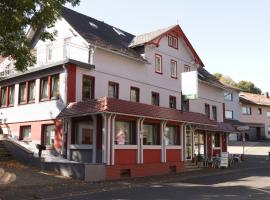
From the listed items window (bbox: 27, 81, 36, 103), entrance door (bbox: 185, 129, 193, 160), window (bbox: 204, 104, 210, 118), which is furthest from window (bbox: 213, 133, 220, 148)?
window (bbox: 27, 81, 36, 103)

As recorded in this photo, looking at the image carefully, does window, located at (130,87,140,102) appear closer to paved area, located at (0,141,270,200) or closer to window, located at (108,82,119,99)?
window, located at (108,82,119,99)

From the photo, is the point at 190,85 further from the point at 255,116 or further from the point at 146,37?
the point at 255,116

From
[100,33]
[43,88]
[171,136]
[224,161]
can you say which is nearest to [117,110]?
[43,88]

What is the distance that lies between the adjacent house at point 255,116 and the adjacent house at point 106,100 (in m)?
31.3

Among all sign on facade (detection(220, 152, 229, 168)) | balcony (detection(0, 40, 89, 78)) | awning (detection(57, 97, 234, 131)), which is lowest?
sign on facade (detection(220, 152, 229, 168))

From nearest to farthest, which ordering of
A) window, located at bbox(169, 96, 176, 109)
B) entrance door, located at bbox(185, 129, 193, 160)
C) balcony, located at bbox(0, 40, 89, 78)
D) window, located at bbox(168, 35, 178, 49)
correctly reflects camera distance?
balcony, located at bbox(0, 40, 89, 78) → entrance door, located at bbox(185, 129, 193, 160) → window, located at bbox(168, 35, 178, 49) → window, located at bbox(169, 96, 176, 109)

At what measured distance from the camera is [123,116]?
20906 mm

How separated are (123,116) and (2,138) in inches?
342

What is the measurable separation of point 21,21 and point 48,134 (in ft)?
33.4

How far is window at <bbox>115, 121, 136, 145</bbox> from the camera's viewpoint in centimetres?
2097

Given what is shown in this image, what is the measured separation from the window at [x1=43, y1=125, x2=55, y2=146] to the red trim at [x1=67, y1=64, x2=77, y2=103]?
2.41 meters

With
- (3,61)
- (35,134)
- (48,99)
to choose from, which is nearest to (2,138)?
(35,134)

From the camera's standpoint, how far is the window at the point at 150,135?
23.2 m

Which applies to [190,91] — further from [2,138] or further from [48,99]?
[2,138]
